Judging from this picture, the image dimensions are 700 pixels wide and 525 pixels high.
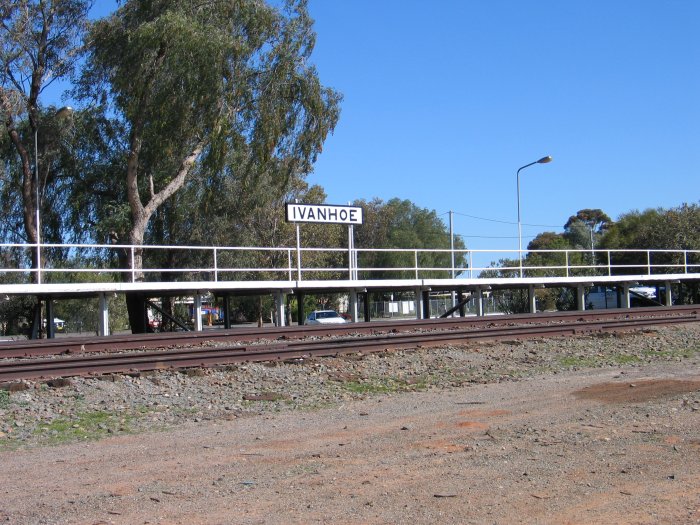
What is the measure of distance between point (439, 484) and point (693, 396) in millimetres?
5742

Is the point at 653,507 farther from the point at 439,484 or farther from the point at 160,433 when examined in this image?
the point at 160,433

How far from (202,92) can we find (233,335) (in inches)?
540

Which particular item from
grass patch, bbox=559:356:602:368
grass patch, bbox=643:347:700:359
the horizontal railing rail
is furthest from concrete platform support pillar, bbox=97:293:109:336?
grass patch, bbox=643:347:700:359

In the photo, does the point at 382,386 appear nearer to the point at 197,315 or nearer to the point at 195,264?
the point at 197,315

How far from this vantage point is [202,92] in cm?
3009

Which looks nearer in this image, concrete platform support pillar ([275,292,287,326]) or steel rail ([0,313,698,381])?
steel rail ([0,313,698,381])

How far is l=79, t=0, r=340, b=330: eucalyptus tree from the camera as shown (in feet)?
97.5

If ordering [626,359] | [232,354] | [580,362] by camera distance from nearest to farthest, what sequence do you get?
[232,354], [580,362], [626,359]

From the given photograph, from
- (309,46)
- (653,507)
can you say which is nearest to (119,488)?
(653,507)

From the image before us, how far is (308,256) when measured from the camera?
5472 centimetres

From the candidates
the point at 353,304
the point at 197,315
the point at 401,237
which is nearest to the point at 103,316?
the point at 197,315

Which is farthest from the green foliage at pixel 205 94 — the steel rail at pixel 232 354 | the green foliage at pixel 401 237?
the green foliage at pixel 401 237

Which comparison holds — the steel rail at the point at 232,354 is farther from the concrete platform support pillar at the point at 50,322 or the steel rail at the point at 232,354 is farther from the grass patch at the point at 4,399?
the concrete platform support pillar at the point at 50,322

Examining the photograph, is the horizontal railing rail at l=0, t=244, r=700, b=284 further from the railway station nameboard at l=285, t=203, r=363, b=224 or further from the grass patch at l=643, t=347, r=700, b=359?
the grass patch at l=643, t=347, r=700, b=359
